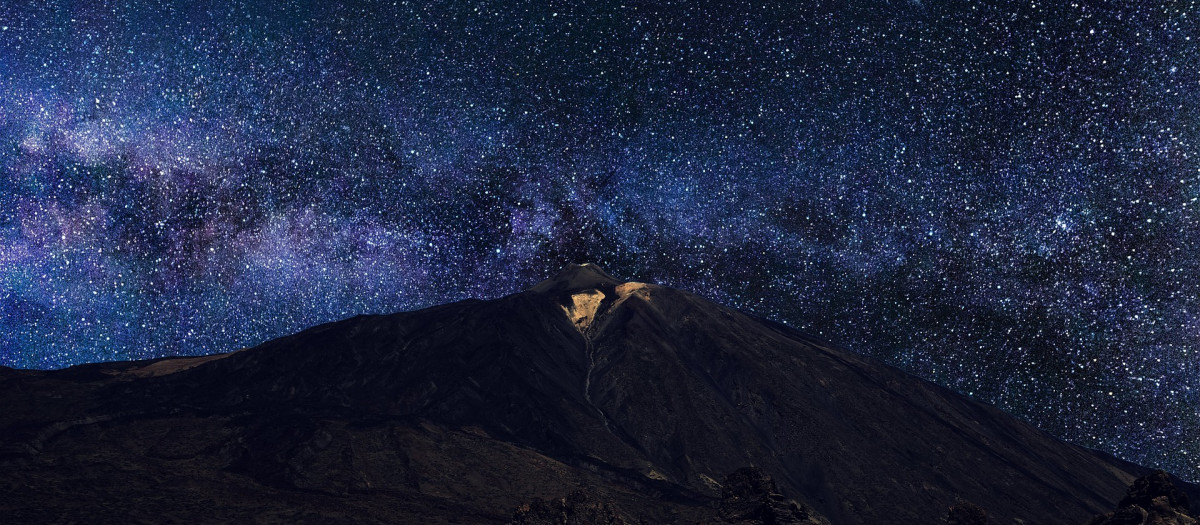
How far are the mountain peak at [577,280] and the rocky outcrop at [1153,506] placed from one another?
8766 centimetres

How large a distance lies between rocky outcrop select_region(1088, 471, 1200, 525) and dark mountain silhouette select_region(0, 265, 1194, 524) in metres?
13.6

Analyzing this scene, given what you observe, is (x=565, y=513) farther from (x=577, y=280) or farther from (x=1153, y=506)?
(x=577, y=280)

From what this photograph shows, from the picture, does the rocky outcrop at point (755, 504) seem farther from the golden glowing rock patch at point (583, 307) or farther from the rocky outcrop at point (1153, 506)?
the golden glowing rock patch at point (583, 307)

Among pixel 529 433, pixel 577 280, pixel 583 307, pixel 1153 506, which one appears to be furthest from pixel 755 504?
pixel 577 280

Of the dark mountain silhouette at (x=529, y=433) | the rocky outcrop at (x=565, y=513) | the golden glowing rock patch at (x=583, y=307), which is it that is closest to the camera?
the rocky outcrop at (x=565, y=513)

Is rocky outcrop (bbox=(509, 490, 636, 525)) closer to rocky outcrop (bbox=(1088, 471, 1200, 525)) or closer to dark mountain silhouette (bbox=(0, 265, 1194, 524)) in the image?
dark mountain silhouette (bbox=(0, 265, 1194, 524))

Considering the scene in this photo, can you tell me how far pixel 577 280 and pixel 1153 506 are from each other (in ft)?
308

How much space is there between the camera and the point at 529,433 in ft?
243

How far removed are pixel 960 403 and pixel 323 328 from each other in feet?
249

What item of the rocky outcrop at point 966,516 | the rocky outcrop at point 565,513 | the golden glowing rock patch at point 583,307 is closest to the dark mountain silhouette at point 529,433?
the rocky outcrop at point 565,513

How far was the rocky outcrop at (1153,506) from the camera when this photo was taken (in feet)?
103

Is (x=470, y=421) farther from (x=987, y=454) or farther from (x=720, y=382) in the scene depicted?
(x=987, y=454)

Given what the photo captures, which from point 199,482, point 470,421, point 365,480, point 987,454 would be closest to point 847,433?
point 987,454

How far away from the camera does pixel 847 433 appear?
80938 mm
